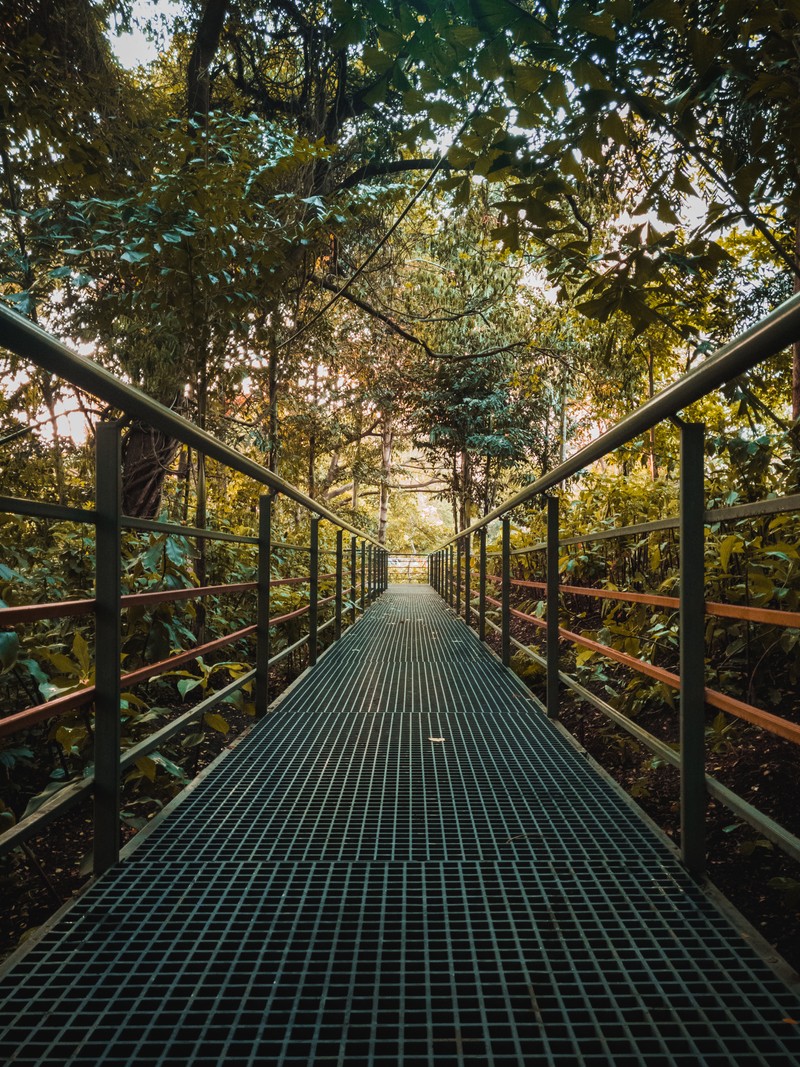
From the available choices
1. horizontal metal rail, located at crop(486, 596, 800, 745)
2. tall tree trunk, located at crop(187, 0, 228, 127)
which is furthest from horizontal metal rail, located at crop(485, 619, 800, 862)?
tall tree trunk, located at crop(187, 0, 228, 127)

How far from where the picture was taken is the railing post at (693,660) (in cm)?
125

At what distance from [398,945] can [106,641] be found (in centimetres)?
74

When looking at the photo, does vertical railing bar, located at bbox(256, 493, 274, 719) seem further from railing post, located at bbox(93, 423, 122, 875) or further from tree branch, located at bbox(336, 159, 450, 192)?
tree branch, located at bbox(336, 159, 450, 192)

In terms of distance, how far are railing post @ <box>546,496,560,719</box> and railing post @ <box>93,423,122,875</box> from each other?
1.51 m

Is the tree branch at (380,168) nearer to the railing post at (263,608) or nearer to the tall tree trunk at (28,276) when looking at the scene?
the tall tree trunk at (28,276)

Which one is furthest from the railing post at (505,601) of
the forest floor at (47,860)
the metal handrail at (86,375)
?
the metal handrail at (86,375)

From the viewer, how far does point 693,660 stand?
1.26 meters

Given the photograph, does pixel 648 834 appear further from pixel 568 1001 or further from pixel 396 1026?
pixel 396 1026

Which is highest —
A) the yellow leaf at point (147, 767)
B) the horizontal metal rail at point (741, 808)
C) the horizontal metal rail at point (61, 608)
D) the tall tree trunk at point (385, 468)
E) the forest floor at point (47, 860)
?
the tall tree trunk at point (385, 468)

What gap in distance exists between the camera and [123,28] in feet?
14.5

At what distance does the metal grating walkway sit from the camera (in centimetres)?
83

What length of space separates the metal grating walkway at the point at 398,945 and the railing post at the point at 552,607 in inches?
23.1

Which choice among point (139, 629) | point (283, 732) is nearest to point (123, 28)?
point (139, 629)

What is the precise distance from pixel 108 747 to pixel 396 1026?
0.72 meters
